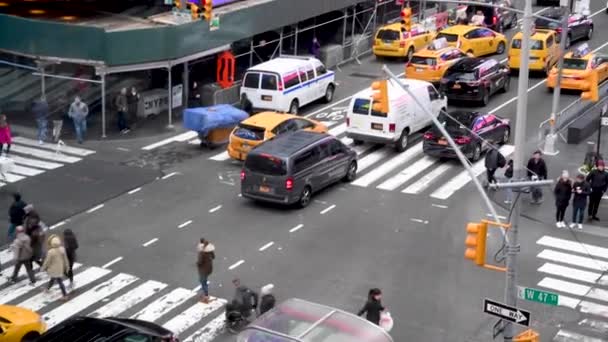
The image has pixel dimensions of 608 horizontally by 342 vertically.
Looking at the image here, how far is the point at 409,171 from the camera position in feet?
105

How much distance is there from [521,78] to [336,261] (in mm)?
8762

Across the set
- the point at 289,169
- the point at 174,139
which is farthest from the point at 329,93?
the point at 289,169

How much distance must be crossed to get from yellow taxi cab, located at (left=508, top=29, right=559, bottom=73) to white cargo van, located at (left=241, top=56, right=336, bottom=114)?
9.70 metres

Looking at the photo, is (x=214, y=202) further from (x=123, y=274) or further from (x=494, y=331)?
(x=494, y=331)

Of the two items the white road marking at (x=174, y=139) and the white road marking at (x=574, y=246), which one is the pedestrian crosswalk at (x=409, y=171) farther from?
the white road marking at (x=574, y=246)

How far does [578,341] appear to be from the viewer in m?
21.1

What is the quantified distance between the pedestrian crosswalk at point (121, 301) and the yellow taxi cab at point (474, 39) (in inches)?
995

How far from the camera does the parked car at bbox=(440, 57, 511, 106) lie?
3875 centimetres

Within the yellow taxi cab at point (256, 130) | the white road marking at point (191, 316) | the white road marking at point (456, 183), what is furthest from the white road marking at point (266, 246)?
the yellow taxi cab at point (256, 130)

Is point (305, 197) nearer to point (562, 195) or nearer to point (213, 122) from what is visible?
point (213, 122)

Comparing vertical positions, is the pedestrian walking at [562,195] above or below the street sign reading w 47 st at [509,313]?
below

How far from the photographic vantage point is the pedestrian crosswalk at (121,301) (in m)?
21.7

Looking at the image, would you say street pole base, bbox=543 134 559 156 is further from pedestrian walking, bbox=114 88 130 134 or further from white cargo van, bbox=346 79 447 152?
pedestrian walking, bbox=114 88 130 134

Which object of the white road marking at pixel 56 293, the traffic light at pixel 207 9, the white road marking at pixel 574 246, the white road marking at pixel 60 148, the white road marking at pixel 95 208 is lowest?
the white road marking at pixel 56 293
